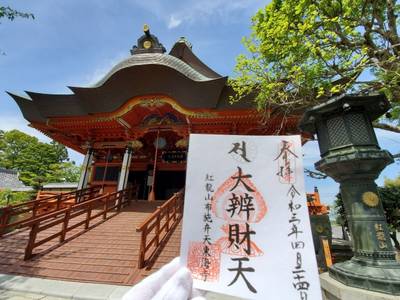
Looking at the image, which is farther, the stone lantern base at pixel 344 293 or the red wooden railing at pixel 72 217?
the red wooden railing at pixel 72 217

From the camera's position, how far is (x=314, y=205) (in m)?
9.41

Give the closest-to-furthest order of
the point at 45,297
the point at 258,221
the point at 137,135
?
the point at 258,221
the point at 45,297
the point at 137,135

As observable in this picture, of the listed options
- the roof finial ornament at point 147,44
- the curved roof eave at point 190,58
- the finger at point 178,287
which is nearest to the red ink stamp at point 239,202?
the finger at point 178,287

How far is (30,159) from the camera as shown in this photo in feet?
88.9

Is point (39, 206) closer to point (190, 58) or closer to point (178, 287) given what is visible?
point (178, 287)

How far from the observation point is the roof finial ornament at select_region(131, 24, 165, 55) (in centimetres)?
1184

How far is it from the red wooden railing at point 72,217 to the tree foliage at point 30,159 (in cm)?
1934

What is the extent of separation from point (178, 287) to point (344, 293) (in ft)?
6.06

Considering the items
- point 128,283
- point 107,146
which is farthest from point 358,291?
point 107,146

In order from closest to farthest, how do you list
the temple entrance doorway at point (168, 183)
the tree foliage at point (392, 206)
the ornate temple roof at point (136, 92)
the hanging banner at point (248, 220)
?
the hanging banner at point (248, 220), the tree foliage at point (392, 206), the ornate temple roof at point (136, 92), the temple entrance doorway at point (168, 183)

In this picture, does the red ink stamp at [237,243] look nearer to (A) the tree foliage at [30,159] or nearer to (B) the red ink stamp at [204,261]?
(B) the red ink stamp at [204,261]

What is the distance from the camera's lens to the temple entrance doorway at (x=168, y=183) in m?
11.8

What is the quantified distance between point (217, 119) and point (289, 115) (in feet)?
8.77

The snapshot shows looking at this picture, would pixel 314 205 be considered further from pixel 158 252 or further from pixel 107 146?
pixel 107 146
